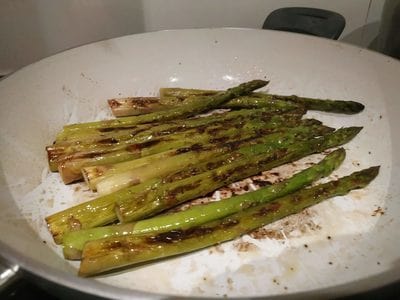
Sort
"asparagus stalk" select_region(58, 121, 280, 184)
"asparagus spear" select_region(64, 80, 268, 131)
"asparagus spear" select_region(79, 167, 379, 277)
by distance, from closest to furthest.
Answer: "asparagus spear" select_region(79, 167, 379, 277) → "asparagus stalk" select_region(58, 121, 280, 184) → "asparagus spear" select_region(64, 80, 268, 131)

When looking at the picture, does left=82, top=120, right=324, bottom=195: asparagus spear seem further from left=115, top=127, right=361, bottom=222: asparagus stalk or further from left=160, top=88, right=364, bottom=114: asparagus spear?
left=160, top=88, right=364, bottom=114: asparagus spear

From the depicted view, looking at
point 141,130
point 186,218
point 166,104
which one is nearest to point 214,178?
point 186,218

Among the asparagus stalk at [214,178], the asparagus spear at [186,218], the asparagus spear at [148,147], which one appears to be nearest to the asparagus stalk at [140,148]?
the asparagus spear at [148,147]

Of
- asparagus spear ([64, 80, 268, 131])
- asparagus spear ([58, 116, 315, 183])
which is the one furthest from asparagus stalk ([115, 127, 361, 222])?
asparagus spear ([64, 80, 268, 131])

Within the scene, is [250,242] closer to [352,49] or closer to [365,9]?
[352,49]

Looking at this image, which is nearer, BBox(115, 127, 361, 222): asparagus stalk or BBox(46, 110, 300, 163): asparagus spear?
BBox(115, 127, 361, 222): asparagus stalk

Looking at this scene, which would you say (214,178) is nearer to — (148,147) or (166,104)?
(148,147)

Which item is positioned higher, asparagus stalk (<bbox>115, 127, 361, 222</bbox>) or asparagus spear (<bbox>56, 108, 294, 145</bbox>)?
asparagus spear (<bbox>56, 108, 294, 145</bbox>)

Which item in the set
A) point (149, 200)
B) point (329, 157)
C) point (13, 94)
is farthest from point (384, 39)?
point (13, 94)
